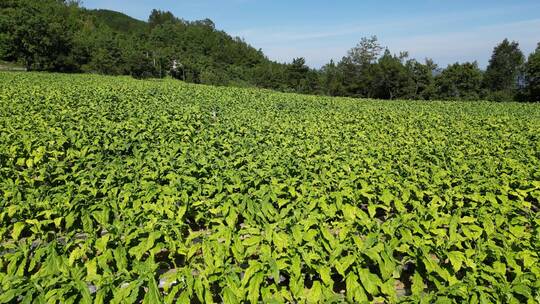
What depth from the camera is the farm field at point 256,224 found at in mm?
3543

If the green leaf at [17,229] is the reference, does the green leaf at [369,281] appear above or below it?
above

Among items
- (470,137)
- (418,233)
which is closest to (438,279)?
(418,233)

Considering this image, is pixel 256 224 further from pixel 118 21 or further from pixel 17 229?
pixel 118 21

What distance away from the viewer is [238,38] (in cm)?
13412

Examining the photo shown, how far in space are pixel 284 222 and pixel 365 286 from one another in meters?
1.28

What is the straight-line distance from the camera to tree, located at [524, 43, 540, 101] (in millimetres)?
53812

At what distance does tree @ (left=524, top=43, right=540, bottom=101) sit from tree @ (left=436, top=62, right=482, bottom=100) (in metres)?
7.24

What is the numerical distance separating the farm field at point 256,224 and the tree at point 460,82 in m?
59.2

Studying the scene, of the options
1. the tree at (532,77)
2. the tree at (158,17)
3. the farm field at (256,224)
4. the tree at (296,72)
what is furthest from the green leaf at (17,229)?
the tree at (158,17)

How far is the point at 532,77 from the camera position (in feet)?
180

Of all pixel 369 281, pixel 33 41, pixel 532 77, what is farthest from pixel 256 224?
pixel 532 77

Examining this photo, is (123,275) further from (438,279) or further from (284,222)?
(438,279)

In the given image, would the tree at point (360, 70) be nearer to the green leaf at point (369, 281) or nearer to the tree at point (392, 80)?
the tree at point (392, 80)

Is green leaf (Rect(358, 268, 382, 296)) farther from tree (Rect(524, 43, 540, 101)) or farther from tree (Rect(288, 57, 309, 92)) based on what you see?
tree (Rect(288, 57, 309, 92))
